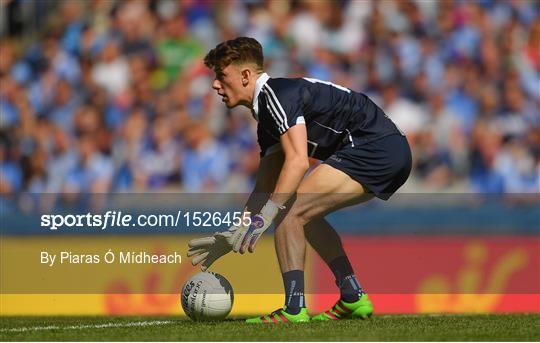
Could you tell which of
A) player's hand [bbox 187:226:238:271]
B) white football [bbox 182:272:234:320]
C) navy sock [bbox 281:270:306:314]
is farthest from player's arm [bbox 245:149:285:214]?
navy sock [bbox 281:270:306:314]

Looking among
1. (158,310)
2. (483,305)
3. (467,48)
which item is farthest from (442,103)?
(158,310)

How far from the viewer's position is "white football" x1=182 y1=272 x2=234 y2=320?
6.99 m

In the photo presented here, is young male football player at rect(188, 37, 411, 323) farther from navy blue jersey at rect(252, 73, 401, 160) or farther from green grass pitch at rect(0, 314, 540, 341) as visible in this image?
green grass pitch at rect(0, 314, 540, 341)

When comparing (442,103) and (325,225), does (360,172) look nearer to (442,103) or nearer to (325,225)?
(325,225)

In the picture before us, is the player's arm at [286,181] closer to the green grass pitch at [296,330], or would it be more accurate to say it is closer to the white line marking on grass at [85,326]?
the green grass pitch at [296,330]

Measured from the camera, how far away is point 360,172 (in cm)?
705

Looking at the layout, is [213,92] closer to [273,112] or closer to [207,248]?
[207,248]

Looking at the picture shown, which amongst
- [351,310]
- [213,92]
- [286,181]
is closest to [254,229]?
[286,181]


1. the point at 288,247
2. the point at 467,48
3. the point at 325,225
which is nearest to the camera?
the point at 288,247

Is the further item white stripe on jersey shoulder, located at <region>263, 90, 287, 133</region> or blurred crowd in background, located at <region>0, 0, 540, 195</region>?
blurred crowd in background, located at <region>0, 0, 540, 195</region>

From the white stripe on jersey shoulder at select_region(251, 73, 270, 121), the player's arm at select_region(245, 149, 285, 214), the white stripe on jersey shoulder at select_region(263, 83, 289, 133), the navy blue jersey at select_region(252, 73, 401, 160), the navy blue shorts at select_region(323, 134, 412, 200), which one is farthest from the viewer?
the player's arm at select_region(245, 149, 285, 214)

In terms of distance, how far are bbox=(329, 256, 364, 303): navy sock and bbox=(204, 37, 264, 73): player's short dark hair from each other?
137 centimetres

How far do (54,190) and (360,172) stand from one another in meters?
6.02

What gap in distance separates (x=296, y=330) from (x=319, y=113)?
A: 148cm
